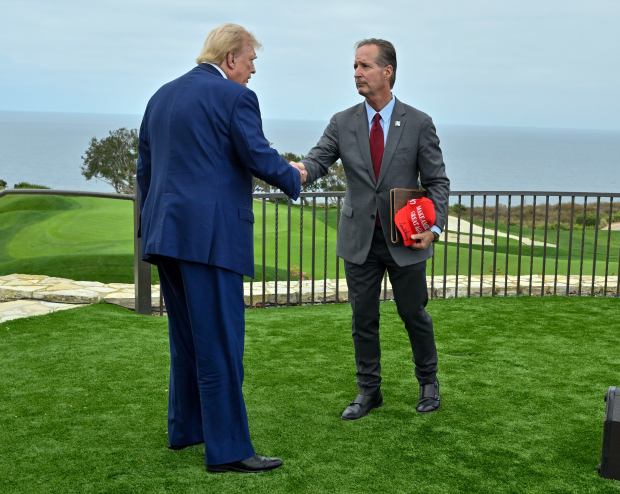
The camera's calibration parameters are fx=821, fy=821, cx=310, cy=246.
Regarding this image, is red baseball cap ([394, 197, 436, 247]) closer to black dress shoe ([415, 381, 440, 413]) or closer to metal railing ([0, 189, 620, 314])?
black dress shoe ([415, 381, 440, 413])

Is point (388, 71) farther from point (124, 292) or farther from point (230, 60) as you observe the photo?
point (124, 292)

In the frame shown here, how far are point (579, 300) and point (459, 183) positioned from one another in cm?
9915

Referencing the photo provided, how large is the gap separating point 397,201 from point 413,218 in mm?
102

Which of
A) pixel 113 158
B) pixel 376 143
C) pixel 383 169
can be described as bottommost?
pixel 383 169

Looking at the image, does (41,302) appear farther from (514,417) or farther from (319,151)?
(514,417)

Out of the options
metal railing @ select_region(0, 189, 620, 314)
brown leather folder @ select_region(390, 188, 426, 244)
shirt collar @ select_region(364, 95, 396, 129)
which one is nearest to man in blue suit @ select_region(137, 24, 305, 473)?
brown leather folder @ select_region(390, 188, 426, 244)

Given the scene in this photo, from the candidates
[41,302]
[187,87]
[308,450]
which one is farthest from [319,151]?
[41,302]

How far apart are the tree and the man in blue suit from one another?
83.3ft

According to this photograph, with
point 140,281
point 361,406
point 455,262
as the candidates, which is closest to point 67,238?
point 140,281

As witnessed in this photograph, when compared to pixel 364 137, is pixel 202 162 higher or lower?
lower

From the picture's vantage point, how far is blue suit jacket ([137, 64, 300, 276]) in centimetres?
284

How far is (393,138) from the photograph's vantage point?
12.0ft

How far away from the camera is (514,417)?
3912 mm

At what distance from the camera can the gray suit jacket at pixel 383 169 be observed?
3.66m
